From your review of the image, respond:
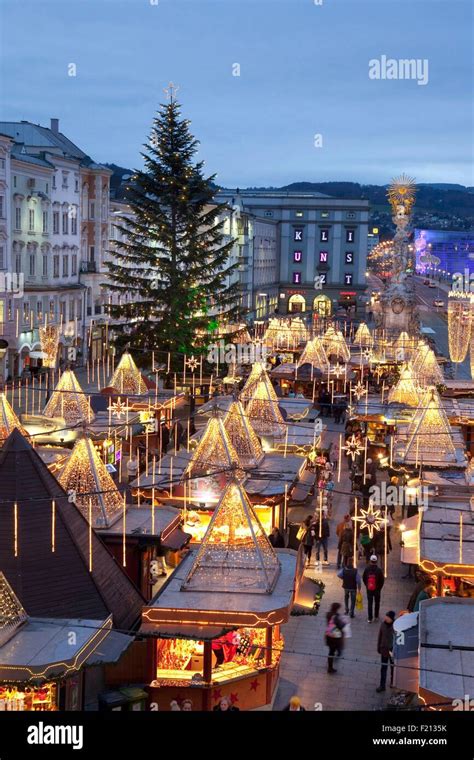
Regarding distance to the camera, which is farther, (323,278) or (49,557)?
(323,278)

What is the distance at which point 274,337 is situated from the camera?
174ft

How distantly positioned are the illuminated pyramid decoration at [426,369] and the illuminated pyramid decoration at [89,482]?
19.1 metres

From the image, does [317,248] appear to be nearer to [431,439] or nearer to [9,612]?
[431,439]

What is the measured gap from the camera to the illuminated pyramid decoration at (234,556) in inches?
508

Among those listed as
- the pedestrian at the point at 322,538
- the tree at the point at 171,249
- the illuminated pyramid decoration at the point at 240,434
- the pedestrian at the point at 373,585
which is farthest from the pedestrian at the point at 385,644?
the tree at the point at 171,249

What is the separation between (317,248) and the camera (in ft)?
353

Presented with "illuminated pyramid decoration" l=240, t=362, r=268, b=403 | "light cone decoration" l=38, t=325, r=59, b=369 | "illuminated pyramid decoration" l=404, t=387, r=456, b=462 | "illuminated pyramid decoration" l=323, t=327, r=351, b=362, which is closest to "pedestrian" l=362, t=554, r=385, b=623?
"illuminated pyramid decoration" l=404, t=387, r=456, b=462

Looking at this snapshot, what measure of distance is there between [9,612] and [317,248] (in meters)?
98.9

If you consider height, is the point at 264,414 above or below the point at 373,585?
above

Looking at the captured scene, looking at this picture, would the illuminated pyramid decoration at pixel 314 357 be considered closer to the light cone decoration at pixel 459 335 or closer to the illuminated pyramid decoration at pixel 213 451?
the light cone decoration at pixel 459 335

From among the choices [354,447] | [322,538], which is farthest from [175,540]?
[354,447]

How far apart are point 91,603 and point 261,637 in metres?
2.28
